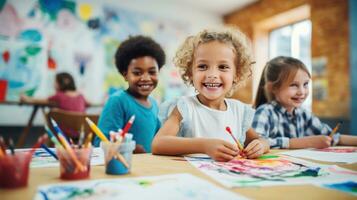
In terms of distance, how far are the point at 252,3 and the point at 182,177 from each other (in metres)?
4.69

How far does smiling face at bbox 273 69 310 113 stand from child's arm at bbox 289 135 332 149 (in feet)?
1.10

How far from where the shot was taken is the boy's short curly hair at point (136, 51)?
1643 millimetres

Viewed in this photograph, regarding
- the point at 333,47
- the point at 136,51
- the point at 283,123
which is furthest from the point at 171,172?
the point at 333,47

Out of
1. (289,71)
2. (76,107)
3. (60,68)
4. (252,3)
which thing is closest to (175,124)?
(289,71)

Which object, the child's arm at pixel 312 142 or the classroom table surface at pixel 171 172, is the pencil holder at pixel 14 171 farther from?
the child's arm at pixel 312 142

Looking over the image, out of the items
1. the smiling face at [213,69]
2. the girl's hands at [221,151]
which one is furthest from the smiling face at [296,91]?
the girl's hands at [221,151]

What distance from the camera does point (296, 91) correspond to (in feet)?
4.69

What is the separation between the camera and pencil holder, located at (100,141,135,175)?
562mm

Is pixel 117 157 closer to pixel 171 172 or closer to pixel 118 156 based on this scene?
pixel 118 156

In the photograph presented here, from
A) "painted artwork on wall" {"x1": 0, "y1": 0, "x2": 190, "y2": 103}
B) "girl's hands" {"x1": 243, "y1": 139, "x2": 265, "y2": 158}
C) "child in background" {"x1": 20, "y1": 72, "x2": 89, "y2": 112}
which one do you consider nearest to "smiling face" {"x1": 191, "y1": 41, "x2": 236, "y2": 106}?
"girl's hands" {"x1": 243, "y1": 139, "x2": 265, "y2": 158}

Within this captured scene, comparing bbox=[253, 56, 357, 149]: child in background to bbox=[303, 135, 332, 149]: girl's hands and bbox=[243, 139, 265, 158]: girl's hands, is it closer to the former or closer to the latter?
bbox=[303, 135, 332, 149]: girl's hands

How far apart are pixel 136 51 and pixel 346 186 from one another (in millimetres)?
1330

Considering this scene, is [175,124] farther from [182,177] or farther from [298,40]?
[298,40]

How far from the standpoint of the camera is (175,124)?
3.37 ft
